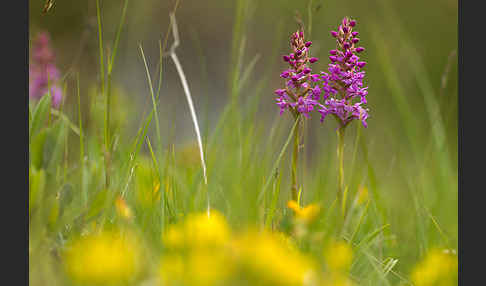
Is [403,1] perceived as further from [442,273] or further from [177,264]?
[177,264]

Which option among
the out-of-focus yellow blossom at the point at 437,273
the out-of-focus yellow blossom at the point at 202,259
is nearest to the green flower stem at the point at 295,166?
the out-of-focus yellow blossom at the point at 437,273

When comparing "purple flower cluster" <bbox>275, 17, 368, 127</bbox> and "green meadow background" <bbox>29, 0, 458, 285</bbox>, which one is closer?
"green meadow background" <bbox>29, 0, 458, 285</bbox>

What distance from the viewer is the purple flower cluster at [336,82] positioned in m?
1.87

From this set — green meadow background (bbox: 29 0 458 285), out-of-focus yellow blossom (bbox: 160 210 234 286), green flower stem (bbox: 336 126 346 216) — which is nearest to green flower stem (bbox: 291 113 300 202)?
green meadow background (bbox: 29 0 458 285)

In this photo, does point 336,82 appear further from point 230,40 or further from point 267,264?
point 230,40

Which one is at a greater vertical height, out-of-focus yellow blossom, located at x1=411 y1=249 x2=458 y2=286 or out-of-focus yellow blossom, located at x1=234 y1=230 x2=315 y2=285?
out-of-focus yellow blossom, located at x1=234 y1=230 x2=315 y2=285

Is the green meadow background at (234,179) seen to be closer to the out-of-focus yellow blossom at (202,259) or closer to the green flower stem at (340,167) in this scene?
the green flower stem at (340,167)

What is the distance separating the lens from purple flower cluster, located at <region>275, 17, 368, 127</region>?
73.8 inches

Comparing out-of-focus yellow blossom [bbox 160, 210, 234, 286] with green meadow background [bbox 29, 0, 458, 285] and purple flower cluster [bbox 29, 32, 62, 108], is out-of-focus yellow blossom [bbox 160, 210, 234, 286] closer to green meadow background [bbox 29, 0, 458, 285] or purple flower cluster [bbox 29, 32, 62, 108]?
green meadow background [bbox 29, 0, 458, 285]

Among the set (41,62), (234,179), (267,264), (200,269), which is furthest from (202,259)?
(41,62)

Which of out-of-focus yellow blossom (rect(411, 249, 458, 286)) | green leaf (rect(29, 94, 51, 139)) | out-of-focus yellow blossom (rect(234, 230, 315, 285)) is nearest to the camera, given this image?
out-of-focus yellow blossom (rect(234, 230, 315, 285))

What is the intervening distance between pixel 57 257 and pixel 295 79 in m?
1.02

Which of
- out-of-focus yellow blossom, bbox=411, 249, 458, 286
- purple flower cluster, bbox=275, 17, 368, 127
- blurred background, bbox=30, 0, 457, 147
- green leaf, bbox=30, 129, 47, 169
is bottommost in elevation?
out-of-focus yellow blossom, bbox=411, 249, 458, 286

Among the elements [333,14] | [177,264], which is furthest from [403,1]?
[177,264]
